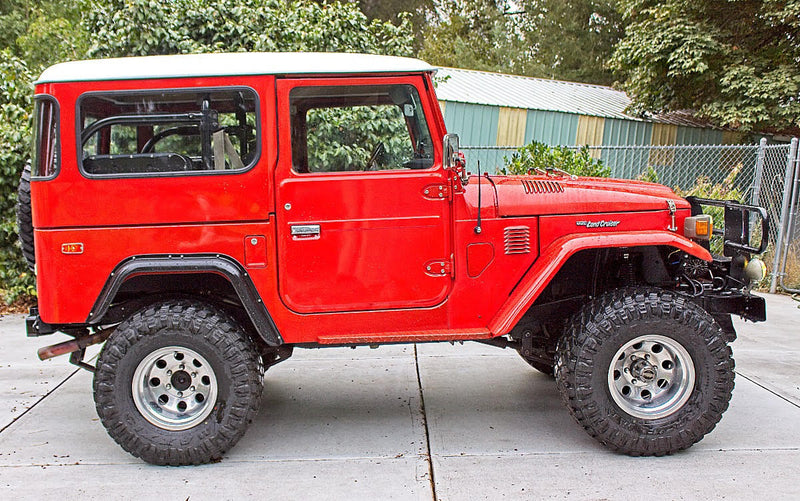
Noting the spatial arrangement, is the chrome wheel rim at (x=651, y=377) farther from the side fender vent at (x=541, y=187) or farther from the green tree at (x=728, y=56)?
the green tree at (x=728, y=56)

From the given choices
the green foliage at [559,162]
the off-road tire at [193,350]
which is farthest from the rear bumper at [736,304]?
the green foliage at [559,162]

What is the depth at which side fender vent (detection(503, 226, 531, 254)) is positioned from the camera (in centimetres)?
404

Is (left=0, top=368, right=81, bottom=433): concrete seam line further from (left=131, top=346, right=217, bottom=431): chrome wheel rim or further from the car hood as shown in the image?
the car hood

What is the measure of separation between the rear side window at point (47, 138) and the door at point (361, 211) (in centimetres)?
122

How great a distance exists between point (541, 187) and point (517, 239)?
15.6 inches

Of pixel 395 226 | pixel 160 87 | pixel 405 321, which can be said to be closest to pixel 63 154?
pixel 160 87

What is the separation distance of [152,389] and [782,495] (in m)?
3.41

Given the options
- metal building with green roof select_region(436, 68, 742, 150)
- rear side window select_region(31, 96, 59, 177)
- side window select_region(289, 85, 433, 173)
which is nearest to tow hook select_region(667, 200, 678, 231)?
side window select_region(289, 85, 433, 173)

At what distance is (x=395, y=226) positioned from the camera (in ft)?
12.9

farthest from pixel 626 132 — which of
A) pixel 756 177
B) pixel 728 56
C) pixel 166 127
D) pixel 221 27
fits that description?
pixel 166 127

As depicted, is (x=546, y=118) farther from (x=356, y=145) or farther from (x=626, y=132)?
(x=356, y=145)

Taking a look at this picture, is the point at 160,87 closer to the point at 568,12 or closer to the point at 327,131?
the point at 327,131

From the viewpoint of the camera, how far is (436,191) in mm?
3926

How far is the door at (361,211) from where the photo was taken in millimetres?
3875
